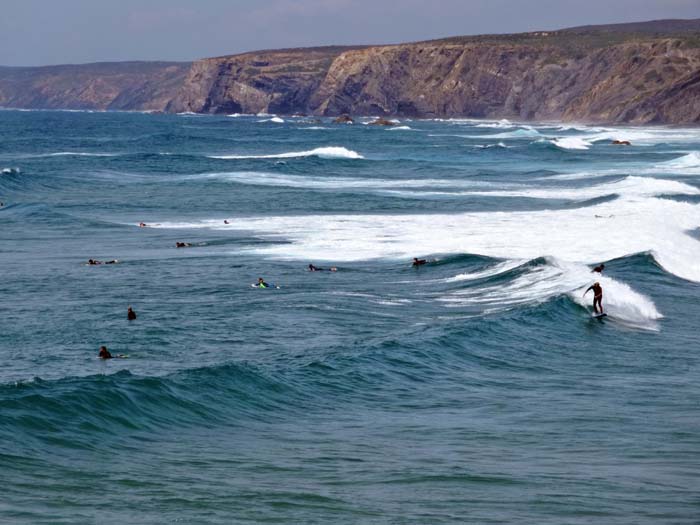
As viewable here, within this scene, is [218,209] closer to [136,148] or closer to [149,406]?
[149,406]

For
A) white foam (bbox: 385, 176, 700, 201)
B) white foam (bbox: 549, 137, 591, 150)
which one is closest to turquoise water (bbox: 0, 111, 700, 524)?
white foam (bbox: 385, 176, 700, 201)

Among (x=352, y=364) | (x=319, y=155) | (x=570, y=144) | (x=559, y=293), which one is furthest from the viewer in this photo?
(x=570, y=144)

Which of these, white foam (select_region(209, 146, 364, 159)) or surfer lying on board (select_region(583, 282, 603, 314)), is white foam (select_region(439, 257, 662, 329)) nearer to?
surfer lying on board (select_region(583, 282, 603, 314))

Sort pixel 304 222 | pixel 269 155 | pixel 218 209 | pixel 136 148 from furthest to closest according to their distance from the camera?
pixel 136 148
pixel 269 155
pixel 218 209
pixel 304 222

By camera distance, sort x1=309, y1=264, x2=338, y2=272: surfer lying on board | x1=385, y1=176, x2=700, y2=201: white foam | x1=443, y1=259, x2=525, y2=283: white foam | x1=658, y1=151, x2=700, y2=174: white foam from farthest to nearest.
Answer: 1. x1=658, y1=151, x2=700, y2=174: white foam
2. x1=385, y1=176, x2=700, y2=201: white foam
3. x1=309, y1=264, x2=338, y2=272: surfer lying on board
4. x1=443, y1=259, x2=525, y2=283: white foam

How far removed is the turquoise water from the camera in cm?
1544

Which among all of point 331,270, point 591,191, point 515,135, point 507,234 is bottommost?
point 331,270

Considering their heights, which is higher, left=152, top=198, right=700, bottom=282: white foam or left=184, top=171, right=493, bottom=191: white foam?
left=184, top=171, right=493, bottom=191: white foam

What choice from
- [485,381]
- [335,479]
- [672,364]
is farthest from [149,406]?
[672,364]

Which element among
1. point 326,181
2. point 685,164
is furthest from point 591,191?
point 685,164

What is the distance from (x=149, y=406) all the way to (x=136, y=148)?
3684 inches

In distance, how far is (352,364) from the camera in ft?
77.5

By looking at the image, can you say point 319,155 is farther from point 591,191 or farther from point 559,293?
point 559,293

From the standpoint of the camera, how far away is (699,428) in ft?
62.0
